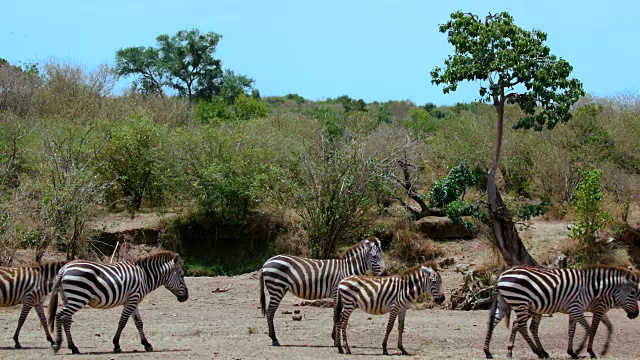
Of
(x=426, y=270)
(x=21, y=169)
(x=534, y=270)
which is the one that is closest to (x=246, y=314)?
(x=426, y=270)

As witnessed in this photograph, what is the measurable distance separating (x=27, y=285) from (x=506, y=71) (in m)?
10.8

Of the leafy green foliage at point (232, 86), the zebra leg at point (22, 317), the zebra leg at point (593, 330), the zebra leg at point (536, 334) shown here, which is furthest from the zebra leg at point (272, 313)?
the leafy green foliage at point (232, 86)

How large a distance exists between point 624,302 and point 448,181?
→ 864 centimetres

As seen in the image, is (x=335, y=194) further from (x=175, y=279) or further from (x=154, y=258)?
(x=154, y=258)

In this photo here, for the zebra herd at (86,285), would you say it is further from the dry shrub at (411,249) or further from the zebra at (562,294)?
the dry shrub at (411,249)

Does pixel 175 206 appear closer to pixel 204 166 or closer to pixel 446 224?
pixel 204 166

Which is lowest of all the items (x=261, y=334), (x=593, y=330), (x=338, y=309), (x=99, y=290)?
(x=261, y=334)

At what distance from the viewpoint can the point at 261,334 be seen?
14492 millimetres

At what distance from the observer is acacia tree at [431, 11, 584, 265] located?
1808 centimetres

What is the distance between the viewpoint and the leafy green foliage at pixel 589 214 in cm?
1948

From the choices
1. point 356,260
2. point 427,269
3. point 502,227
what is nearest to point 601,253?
point 502,227

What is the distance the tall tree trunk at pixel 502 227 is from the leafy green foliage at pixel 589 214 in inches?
63.2

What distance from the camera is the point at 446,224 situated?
23.3 meters

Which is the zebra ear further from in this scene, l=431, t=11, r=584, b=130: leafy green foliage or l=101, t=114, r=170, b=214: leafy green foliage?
l=101, t=114, r=170, b=214: leafy green foliage
